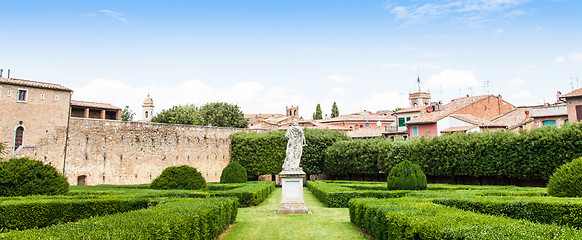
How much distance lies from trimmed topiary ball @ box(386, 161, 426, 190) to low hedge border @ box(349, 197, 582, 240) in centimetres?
814

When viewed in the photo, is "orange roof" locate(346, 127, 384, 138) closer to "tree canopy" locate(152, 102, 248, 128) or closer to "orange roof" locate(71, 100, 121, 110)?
"tree canopy" locate(152, 102, 248, 128)

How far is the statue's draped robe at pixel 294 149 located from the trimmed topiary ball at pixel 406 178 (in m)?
4.83

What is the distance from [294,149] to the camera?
43.6 ft

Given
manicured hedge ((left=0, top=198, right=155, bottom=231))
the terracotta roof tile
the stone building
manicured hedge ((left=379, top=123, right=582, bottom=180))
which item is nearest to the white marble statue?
manicured hedge ((left=0, top=198, right=155, bottom=231))

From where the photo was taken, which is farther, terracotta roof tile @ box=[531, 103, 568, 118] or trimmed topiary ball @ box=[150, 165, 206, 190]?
terracotta roof tile @ box=[531, 103, 568, 118]

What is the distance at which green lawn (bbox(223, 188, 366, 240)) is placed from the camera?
340 inches

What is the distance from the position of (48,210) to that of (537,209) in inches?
454

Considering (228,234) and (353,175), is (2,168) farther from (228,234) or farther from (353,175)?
(353,175)

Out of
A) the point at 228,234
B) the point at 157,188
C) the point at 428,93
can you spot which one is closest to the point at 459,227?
the point at 228,234

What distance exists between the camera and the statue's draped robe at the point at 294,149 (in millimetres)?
13094

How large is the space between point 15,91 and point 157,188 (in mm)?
14943

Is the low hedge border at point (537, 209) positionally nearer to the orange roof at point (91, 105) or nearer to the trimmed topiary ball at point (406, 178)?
the trimmed topiary ball at point (406, 178)

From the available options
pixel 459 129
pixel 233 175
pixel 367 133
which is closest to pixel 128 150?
pixel 233 175

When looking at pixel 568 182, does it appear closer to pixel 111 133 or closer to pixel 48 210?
pixel 48 210
